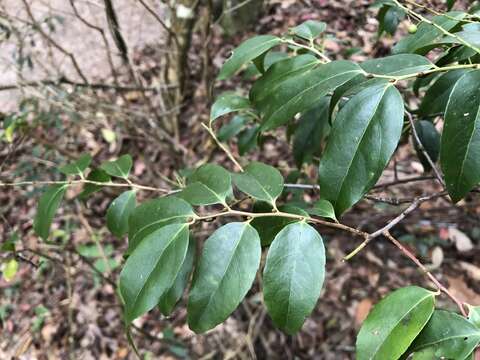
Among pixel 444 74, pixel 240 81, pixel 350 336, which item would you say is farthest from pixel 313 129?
pixel 240 81

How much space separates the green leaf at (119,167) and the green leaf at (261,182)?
0.36 m

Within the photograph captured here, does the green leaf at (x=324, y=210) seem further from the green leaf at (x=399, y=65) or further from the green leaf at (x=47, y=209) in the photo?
the green leaf at (x=47, y=209)

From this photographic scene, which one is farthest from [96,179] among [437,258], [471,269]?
[471,269]

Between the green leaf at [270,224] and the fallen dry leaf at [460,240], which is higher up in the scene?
the green leaf at [270,224]

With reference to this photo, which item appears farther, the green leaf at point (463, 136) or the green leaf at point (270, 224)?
the green leaf at point (270, 224)

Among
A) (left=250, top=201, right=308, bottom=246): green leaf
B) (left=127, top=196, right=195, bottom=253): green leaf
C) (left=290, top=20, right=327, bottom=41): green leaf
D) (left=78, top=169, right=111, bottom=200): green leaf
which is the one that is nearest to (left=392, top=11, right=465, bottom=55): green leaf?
(left=290, top=20, right=327, bottom=41): green leaf

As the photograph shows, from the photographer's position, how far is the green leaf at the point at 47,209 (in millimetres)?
975

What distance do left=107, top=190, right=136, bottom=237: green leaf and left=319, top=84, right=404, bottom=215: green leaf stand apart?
517 mm

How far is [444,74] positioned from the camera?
86 cm

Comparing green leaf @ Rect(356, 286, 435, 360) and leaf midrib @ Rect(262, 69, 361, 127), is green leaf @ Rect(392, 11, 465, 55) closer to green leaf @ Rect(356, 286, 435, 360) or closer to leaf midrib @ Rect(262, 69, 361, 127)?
leaf midrib @ Rect(262, 69, 361, 127)

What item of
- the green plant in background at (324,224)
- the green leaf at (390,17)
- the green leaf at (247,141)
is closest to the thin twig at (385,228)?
the green plant in background at (324,224)

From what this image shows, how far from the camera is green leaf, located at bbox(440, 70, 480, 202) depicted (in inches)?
21.7

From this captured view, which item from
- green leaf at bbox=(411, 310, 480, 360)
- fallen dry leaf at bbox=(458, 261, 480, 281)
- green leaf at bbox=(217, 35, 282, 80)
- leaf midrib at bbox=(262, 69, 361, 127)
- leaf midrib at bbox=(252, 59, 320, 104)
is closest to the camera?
green leaf at bbox=(411, 310, 480, 360)

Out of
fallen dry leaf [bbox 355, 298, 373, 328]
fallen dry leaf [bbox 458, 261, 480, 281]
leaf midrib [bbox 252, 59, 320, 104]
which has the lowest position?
fallen dry leaf [bbox 355, 298, 373, 328]
